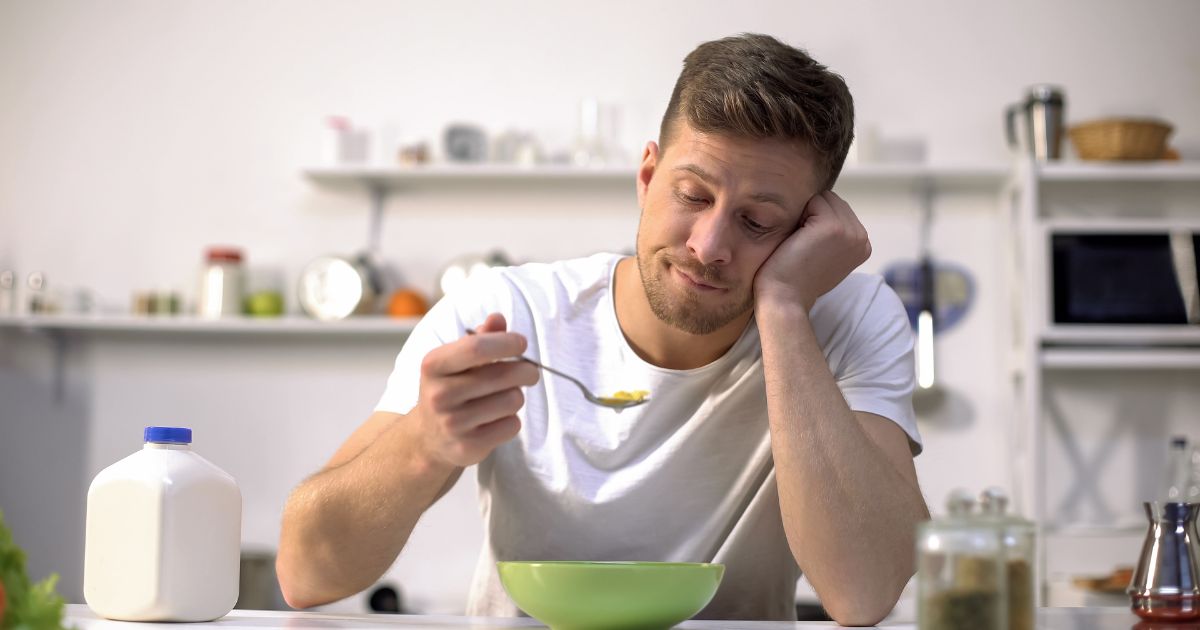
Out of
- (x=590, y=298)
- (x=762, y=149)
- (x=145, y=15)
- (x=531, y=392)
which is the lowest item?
(x=531, y=392)

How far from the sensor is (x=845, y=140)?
4.90 ft

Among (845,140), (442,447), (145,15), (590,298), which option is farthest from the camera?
(145,15)

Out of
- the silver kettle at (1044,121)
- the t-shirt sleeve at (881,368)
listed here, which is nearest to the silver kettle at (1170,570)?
the t-shirt sleeve at (881,368)

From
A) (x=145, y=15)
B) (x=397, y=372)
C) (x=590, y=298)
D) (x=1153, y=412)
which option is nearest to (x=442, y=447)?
(x=397, y=372)

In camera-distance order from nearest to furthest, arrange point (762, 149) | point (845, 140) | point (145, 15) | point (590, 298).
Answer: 1. point (762, 149)
2. point (845, 140)
3. point (590, 298)
4. point (145, 15)

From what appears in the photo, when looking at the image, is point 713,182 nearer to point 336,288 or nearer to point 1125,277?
point 1125,277

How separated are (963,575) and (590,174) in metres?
2.63

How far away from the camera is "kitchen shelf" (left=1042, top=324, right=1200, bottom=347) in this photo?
3.07 meters

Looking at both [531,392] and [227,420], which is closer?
[531,392]

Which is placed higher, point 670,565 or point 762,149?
point 762,149

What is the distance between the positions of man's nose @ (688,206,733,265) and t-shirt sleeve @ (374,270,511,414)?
12.0 inches

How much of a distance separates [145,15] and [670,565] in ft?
10.7

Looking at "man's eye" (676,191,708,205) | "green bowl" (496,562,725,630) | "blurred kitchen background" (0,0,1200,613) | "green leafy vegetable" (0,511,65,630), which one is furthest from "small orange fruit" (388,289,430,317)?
"green leafy vegetable" (0,511,65,630)

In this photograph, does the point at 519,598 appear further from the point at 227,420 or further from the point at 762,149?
the point at 227,420
